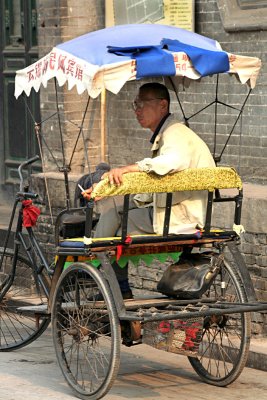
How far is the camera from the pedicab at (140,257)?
7.84m

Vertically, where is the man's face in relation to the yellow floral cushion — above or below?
above

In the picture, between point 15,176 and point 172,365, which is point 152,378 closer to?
point 172,365

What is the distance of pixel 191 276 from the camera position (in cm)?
823

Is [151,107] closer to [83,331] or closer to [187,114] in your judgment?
[83,331]

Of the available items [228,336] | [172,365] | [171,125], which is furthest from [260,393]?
[171,125]

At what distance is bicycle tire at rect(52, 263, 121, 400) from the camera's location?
312 inches

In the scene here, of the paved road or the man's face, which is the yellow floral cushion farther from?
the paved road

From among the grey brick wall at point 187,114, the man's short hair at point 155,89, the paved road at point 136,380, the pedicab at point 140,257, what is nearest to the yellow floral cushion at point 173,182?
the pedicab at point 140,257

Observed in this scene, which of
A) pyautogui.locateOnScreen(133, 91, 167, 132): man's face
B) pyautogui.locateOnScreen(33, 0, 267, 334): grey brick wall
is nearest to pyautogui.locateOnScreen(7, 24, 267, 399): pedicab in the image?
pyautogui.locateOnScreen(133, 91, 167, 132): man's face

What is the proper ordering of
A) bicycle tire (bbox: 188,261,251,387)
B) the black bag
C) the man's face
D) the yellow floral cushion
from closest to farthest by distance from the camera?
1. the yellow floral cushion
2. the black bag
3. bicycle tire (bbox: 188,261,251,387)
4. the man's face

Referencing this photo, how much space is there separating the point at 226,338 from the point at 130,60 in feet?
6.42

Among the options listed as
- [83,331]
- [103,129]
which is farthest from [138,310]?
[103,129]

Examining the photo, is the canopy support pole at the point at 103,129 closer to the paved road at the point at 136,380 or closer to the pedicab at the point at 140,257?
the paved road at the point at 136,380

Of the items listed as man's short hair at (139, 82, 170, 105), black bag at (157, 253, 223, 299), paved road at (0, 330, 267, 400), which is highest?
man's short hair at (139, 82, 170, 105)
